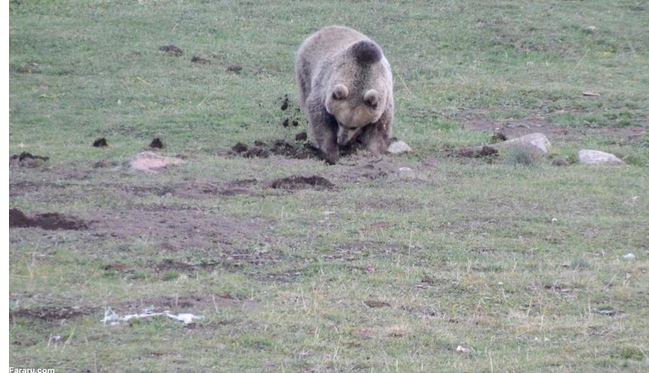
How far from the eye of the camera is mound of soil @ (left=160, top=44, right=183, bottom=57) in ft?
62.2

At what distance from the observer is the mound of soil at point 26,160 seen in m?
12.0

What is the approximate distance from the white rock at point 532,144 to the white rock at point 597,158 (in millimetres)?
443

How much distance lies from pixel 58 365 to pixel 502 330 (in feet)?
8.65

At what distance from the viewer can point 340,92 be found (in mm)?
13195

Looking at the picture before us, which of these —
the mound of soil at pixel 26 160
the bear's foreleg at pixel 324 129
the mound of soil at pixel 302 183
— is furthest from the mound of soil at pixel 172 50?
the mound of soil at pixel 302 183

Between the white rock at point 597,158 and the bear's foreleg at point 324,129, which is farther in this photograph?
the bear's foreleg at point 324,129

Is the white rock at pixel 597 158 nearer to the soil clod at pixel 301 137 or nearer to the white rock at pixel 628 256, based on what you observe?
the soil clod at pixel 301 137

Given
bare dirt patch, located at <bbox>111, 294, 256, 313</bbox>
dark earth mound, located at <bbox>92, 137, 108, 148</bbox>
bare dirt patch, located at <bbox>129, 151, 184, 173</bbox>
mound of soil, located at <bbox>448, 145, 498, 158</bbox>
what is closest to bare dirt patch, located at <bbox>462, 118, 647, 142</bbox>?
mound of soil, located at <bbox>448, 145, 498, 158</bbox>

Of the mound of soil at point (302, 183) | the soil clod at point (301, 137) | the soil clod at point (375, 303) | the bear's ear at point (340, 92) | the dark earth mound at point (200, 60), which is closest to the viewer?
the soil clod at point (375, 303)

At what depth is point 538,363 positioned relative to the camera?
6578mm

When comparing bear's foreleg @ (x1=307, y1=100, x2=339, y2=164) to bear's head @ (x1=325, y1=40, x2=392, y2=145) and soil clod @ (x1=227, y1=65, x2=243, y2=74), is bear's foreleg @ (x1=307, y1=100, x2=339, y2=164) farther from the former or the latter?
soil clod @ (x1=227, y1=65, x2=243, y2=74)

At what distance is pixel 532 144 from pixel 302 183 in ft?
11.0

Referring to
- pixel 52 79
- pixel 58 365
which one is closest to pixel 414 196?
pixel 58 365

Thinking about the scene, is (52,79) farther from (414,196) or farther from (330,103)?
(414,196)
